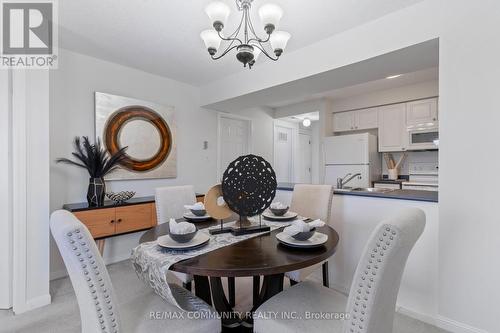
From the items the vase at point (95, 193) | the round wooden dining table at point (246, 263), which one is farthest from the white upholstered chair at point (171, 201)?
the vase at point (95, 193)

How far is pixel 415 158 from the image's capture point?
13.9 ft

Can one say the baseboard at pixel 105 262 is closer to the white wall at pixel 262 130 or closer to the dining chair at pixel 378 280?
the dining chair at pixel 378 280

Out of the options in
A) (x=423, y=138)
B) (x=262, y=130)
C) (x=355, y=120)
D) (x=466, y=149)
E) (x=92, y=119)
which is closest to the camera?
(x=466, y=149)

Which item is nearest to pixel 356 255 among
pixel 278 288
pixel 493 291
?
pixel 493 291

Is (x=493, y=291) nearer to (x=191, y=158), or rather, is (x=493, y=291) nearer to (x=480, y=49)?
(x=480, y=49)

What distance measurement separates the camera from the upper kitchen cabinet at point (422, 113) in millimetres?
3775

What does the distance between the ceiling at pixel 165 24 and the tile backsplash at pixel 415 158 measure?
9.61 feet

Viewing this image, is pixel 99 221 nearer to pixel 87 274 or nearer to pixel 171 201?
pixel 171 201

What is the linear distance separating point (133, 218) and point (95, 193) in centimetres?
47

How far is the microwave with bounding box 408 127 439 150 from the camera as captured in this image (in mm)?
3771

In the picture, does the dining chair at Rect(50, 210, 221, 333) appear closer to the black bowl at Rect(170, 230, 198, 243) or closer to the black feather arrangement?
A: the black bowl at Rect(170, 230, 198, 243)

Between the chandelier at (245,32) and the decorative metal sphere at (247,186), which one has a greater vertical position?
the chandelier at (245,32)

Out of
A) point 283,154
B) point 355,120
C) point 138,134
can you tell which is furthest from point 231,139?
point 355,120

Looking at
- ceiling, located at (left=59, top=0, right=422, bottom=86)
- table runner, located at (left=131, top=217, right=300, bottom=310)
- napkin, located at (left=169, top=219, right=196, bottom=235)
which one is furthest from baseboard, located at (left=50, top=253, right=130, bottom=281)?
ceiling, located at (left=59, top=0, right=422, bottom=86)
